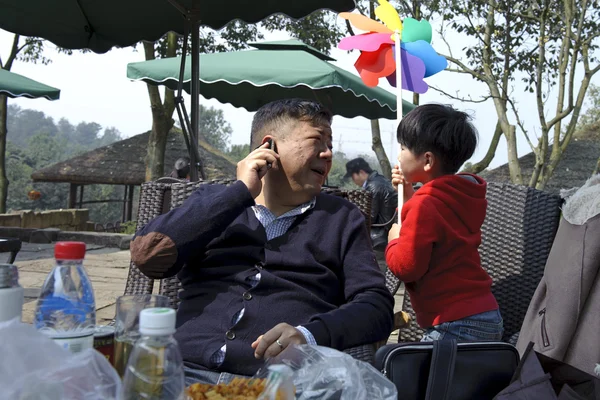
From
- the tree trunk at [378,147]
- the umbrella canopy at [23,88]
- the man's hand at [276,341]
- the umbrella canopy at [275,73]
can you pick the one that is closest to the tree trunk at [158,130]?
the umbrella canopy at [23,88]

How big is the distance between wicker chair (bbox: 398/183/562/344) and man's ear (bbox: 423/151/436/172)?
0.91ft

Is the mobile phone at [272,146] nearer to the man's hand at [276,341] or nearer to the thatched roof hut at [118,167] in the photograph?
the man's hand at [276,341]

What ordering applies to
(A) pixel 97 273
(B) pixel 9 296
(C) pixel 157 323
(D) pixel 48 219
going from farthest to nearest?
1. (D) pixel 48 219
2. (A) pixel 97 273
3. (B) pixel 9 296
4. (C) pixel 157 323

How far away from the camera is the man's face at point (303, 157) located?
1977 millimetres

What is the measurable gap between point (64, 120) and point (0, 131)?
493ft

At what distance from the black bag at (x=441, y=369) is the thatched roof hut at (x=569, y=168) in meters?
14.3

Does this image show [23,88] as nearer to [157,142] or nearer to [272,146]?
[157,142]

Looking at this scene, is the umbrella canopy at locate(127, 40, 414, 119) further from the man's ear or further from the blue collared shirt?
the blue collared shirt

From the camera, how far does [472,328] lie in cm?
211

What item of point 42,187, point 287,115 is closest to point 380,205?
point 287,115

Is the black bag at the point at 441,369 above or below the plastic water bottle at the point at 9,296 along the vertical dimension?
below

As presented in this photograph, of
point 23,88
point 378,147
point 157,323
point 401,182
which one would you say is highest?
point 23,88

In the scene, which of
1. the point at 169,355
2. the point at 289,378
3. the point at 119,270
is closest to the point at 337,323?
the point at 289,378

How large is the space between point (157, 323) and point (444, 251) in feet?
4.81
